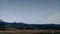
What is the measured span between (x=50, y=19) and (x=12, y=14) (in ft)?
1.88

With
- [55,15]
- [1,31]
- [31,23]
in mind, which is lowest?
[1,31]

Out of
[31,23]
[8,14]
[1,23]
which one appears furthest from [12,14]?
[31,23]

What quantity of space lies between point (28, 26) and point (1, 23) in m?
0.40

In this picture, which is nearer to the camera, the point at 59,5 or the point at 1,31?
the point at 1,31

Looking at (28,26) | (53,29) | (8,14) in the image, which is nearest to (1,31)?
(8,14)

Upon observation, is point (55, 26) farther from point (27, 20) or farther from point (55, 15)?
point (27, 20)

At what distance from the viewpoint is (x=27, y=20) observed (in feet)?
5.52

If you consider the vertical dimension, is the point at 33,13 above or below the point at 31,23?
above

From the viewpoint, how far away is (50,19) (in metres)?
1.69

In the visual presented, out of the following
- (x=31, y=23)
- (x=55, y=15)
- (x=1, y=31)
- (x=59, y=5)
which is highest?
(x=59, y=5)

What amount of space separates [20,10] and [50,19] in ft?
1.54

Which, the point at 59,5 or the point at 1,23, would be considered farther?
the point at 59,5

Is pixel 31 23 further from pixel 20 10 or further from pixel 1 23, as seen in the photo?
pixel 1 23

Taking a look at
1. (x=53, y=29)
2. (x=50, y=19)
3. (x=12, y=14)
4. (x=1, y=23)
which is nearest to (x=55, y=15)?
(x=50, y=19)
